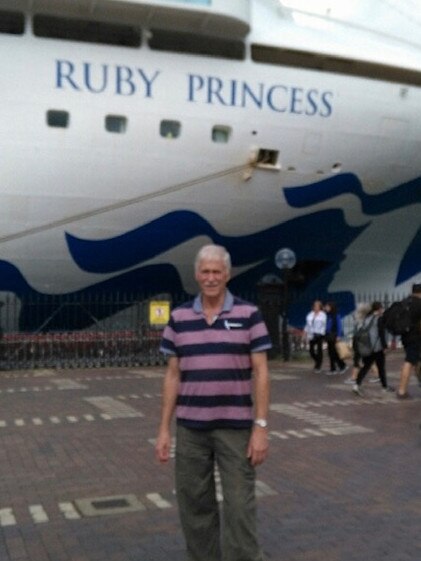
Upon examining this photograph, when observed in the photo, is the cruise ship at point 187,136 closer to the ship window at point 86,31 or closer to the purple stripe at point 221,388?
the ship window at point 86,31

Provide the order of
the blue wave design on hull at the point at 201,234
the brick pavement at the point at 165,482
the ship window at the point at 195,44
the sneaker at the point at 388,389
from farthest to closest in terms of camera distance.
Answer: the blue wave design on hull at the point at 201,234, the ship window at the point at 195,44, the sneaker at the point at 388,389, the brick pavement at the point at 165,482

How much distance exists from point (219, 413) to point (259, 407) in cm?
20

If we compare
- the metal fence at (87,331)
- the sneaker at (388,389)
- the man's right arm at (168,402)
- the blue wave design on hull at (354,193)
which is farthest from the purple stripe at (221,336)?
the blue wave design on hull at (354,193)

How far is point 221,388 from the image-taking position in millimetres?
3967

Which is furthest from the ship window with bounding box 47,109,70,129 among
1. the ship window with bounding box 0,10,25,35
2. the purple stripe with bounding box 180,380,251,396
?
the purple stripe with bounding box 180,380,251,396

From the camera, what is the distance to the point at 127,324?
19.0 metres

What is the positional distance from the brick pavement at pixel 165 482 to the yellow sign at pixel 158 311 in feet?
18.3

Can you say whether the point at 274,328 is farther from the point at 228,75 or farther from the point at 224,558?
the point at 224,558

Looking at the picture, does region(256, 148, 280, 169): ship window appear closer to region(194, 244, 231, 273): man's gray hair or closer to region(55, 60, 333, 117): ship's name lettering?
region(55, 60, 333, 117): ship's name lettering

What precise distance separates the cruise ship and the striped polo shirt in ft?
42.4

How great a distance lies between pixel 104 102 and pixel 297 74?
4155mm

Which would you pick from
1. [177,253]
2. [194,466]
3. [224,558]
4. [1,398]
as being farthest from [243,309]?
[177,253]

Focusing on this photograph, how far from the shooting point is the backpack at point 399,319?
10734mm

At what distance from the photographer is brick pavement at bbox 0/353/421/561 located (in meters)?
4.95
